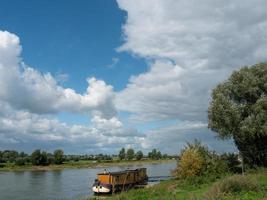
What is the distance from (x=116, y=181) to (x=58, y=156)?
98.3m

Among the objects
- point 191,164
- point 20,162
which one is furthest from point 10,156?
point 191,164

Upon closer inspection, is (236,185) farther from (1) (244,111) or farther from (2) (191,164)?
(1) (244,111)

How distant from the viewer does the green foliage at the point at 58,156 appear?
156m

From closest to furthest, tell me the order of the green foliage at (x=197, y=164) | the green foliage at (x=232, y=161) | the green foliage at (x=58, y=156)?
the green foliage at (x=197, y=164) → the green foliage at (x=232, y=161) → the green foliage at (x=58, y=156)

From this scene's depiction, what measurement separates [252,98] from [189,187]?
17297 mm

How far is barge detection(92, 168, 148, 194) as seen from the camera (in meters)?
58.8

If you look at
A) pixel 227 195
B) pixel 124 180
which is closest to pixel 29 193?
pixel 124 180

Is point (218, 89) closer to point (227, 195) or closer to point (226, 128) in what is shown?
point (226, 128)

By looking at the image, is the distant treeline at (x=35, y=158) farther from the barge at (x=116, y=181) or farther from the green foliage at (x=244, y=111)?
the green foliage at (x=244, y=111)

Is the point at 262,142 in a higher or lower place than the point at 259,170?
higher

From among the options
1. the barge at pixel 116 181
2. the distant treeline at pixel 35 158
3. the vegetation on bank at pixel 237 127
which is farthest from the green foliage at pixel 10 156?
the vegetation on bank at pixel 237 127

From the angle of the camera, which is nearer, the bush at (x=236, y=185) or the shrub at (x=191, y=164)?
the bush at (x=236, y=185)

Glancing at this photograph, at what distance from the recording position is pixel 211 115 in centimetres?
4725

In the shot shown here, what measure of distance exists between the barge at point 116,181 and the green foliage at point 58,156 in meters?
88.8
